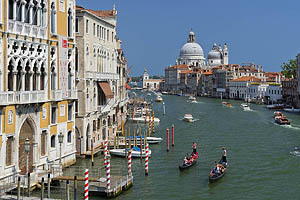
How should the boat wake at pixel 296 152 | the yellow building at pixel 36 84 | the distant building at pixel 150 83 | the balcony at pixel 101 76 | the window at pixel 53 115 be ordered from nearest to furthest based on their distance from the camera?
1. the yellow building at pixel 36 84
2. the window at pixel 53 115
3. the balcony at pixel 101 76
4. the boat wake at pixel 296 152
5. the distant building at pixel 150 83

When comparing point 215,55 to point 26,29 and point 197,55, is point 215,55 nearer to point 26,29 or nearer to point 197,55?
point 197,55

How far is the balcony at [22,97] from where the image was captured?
13.4m

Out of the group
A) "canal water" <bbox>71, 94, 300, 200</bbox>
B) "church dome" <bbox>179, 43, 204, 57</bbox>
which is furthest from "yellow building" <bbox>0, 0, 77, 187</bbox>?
"church dome" <bbox>179, 43, 204, 57</bbox>

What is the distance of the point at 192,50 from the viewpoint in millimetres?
151750

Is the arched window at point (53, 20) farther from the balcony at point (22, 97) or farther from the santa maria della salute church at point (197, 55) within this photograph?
the santa maria della salute church at point (197, 55)

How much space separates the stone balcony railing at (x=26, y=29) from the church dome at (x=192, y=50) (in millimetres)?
137479

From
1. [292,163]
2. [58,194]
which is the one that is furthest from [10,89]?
[292,163]

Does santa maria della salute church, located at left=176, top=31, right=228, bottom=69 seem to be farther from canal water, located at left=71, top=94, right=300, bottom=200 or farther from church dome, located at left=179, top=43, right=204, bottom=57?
canal water, located at left=71, top=94, right=300, bottom=200

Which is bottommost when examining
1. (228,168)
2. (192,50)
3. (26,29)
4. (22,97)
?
(228,168)

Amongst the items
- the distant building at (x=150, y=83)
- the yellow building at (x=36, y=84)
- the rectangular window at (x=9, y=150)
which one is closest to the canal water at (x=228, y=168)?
the yellow building at (x=36, y=84)

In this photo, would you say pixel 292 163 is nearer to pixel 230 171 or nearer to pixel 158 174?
pixel 230 171

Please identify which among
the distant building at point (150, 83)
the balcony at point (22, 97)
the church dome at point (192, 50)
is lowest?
the balcony at point (22, 97)

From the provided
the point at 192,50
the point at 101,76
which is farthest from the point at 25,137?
the point at 192,50

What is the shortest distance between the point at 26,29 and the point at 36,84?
1.90 m
